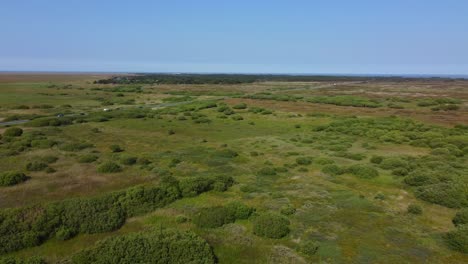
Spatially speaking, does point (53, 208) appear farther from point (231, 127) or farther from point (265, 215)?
point (231, 127)

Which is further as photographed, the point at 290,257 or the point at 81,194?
the point at 81,194

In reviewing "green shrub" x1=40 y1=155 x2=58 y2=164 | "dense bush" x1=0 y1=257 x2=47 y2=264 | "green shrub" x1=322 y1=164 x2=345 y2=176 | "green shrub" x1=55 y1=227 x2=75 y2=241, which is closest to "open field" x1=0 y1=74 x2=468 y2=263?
"green shrub" x1=55 y1=227 x2=75 y2=241

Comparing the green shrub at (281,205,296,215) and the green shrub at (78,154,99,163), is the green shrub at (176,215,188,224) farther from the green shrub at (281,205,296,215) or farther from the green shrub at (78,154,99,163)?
the green shrub at (78,154,99,163)

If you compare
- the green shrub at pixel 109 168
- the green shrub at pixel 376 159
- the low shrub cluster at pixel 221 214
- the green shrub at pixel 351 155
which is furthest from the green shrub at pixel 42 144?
the green shrub at pixel 376 159

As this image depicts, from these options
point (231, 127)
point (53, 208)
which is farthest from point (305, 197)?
point (231, 127)

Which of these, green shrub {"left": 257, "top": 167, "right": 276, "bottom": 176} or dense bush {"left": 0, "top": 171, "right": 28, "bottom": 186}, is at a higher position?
dense bush {"left": 0, "top": 171, "right": 28, "bottom": 186}

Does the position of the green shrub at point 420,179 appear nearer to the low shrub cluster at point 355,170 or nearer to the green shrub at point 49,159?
the low shrub cluster at point 355,170
